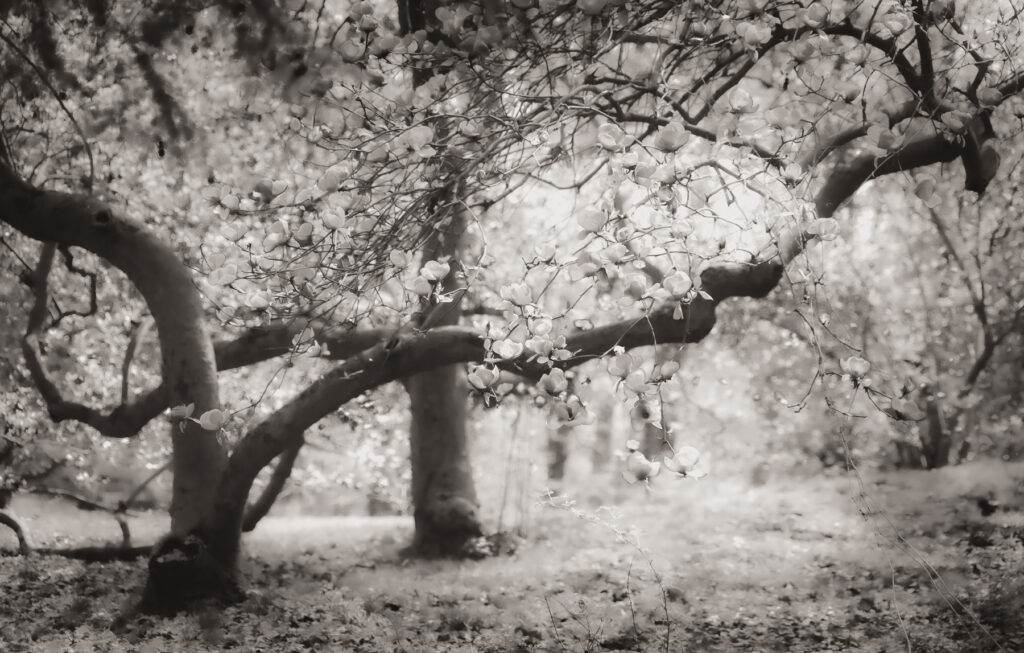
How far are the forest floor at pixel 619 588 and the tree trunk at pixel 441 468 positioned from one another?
0.44m

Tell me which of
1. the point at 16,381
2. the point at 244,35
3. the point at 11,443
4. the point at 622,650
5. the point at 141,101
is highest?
the point at 141,101

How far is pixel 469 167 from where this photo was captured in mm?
4082

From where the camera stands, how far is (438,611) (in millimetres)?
6199

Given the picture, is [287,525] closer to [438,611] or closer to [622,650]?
[438,611]

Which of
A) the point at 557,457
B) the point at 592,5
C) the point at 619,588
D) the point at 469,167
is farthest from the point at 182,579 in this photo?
the point at 557,457

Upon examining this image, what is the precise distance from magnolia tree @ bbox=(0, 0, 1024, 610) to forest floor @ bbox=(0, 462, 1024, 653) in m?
0.86

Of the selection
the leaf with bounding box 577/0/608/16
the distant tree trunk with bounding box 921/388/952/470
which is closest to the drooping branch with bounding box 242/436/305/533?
the leaf with bounding box 577/0/608/16

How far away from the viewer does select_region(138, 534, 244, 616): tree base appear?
5746 millimetres

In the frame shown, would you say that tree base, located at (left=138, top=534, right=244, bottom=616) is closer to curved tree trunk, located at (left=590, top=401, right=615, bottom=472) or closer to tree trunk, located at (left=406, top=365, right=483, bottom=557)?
tree trunk, located at (left=406, top=365, right=483, bottom=557)

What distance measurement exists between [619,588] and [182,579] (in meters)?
3.84

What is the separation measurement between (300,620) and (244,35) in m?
4.29

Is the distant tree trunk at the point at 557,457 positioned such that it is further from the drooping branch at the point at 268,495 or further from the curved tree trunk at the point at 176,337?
the curved tree trunk at the point at 176,337

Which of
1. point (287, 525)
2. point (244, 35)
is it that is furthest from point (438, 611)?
point (287, 525)

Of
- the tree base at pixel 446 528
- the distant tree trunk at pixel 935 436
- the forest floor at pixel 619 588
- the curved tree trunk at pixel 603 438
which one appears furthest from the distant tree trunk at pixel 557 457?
the tree base at pixel 446 528
